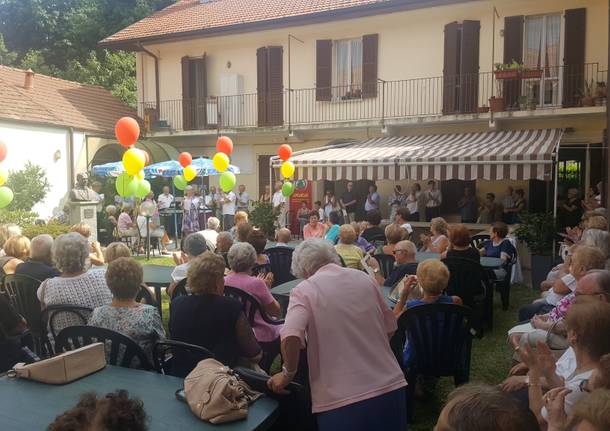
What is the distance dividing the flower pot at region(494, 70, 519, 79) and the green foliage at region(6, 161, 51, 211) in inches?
487

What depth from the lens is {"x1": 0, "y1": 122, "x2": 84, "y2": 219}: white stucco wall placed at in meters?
14.8

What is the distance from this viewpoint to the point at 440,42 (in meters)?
14.2

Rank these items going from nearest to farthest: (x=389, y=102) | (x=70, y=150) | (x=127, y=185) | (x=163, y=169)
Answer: (x=127, y=185) → (x=163, y=169) → (x=389, y=102) → (x=70, y=150)

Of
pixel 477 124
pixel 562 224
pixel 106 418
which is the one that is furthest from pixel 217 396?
pixel 477 124

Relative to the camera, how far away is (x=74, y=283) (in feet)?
12.5

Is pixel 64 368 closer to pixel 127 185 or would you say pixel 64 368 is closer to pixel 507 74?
pixel 127 185

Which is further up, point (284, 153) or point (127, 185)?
point (284, 153)

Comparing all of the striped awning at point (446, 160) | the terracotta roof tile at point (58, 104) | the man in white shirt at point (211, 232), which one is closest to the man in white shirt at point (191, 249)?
the man in white shirt at point (211, 232)

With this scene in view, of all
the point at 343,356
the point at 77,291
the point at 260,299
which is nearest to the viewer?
the point at 343,356

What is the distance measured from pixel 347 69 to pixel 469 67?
11.8 ft

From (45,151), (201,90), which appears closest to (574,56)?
(201,90)

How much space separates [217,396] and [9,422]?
0.84 m

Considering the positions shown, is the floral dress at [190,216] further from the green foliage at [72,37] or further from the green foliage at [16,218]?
the green foliage at [72,37]

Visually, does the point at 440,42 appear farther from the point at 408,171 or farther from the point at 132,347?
the point at 132,347
